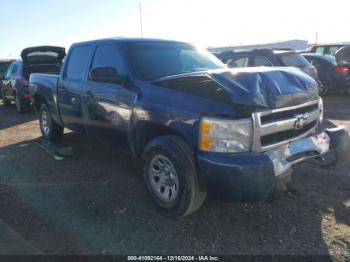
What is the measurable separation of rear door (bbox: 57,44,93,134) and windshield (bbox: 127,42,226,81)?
3.40 ft

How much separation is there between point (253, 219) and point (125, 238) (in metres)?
1.29

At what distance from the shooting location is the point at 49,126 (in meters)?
6.76

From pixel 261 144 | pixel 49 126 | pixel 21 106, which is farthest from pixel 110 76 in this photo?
pixel 21 106

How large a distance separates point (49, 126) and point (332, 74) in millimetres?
9269

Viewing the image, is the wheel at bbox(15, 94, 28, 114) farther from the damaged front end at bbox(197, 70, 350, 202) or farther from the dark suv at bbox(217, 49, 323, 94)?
the damaged front end at bbox(197, 70, 350, 202)

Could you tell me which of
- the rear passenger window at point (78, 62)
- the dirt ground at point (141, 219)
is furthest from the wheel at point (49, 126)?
the dirt ground at point (141, 219)

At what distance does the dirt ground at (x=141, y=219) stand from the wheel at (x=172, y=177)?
0.64ft

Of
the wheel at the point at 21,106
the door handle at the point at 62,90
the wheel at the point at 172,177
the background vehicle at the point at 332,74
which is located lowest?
the wheel at the point at 21,106

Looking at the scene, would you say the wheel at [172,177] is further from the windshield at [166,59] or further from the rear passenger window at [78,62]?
the rear passenger window at [78,62]

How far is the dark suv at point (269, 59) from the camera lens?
8.58 meters

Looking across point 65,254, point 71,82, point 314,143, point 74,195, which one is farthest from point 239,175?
point 71,82

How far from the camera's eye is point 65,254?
3035 millimetres

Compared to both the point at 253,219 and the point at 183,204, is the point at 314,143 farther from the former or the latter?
the point at 183,204

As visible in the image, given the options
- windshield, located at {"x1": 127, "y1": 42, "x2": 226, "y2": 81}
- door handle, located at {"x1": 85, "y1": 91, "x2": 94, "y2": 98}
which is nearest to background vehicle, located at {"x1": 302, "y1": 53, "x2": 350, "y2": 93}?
windshield, located at {"x1": 127, "y1": 42, "x2": 226, "y2": 81}
